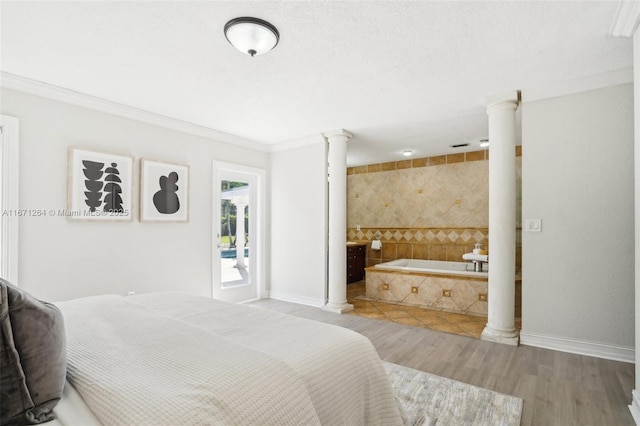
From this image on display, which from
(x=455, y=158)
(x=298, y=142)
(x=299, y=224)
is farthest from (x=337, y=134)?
(x=455, y=158)

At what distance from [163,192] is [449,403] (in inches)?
149

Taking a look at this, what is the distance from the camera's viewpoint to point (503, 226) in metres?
3.36

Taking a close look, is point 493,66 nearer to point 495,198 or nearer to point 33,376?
point 495,198

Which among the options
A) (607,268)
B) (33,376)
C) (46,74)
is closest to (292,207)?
(46,74)

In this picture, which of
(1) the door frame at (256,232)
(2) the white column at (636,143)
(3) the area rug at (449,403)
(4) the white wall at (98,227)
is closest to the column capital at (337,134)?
(1) the door frame at (256,232)

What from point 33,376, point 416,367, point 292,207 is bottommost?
point 416,367

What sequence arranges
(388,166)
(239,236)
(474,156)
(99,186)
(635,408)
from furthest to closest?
(388,166) < (474,156) < (239,236) < (99,186) < (635,408)

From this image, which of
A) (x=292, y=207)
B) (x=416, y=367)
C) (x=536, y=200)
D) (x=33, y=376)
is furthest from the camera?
(x=292, y=207)

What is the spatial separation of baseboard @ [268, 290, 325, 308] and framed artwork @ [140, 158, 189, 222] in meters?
1.96

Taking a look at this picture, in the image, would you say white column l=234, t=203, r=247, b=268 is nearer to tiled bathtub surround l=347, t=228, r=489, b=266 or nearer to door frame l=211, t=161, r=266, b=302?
door frame l=211, t=161, r=266, b=302

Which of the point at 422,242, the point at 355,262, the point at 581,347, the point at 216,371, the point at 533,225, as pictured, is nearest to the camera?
the point at 216,371

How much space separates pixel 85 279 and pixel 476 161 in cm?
628

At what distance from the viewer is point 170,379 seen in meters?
1.08

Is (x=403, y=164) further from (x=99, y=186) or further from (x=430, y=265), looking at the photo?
(x=99, y=186)
